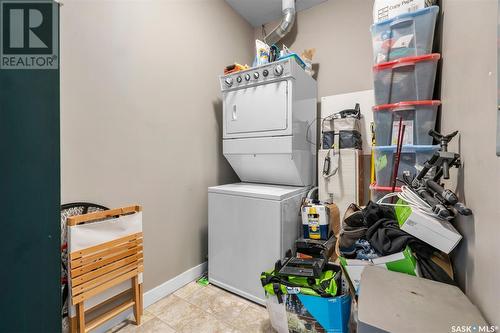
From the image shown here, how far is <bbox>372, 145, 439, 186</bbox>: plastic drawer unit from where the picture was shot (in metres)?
1.51

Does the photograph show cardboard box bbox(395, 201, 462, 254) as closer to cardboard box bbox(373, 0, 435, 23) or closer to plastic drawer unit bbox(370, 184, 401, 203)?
plastic drawer unit bbox(370, 184, 401, 203)

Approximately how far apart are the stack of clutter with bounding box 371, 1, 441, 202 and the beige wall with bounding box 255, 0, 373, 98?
710 mm

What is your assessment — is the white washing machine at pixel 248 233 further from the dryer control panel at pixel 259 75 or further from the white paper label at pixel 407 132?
the dryer control panel at pixel 259 75

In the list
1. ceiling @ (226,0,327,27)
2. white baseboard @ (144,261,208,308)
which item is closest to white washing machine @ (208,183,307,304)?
white baseboard @ (144,261,208,308)

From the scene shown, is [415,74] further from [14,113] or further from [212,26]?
[14,113]

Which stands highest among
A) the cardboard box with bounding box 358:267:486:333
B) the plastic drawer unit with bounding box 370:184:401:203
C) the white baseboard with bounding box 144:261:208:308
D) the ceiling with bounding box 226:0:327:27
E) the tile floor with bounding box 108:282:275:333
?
the ceiling with bounding box 226:0:327:27

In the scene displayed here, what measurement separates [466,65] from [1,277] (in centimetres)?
207

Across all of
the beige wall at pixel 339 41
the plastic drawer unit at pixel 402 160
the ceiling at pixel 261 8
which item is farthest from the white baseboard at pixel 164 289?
the ceiling at pixel 261 8

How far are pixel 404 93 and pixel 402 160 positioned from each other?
477mm

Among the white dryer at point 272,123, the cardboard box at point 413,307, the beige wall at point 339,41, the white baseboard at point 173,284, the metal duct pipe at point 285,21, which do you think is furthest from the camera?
the metal duct pipe at point 285,21

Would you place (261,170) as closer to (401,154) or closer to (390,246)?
(401,154)

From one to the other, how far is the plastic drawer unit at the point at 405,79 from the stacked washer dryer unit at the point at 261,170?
0.65 m

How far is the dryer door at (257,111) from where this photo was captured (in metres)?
1.93

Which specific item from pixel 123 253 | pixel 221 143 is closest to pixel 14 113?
pixel 123 253
